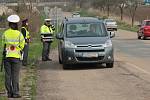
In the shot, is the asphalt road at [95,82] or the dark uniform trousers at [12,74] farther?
the asphalt road at [95,82]

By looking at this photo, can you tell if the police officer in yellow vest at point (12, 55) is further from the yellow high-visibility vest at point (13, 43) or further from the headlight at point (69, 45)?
the headlight at point (69, 45)

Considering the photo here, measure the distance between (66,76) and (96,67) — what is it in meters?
2.88

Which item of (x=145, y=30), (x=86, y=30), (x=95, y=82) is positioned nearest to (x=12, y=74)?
(x=95, y=82)

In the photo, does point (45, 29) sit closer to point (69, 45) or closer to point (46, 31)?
point (46, 31)

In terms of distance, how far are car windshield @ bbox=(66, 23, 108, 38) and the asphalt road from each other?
3.84 ft

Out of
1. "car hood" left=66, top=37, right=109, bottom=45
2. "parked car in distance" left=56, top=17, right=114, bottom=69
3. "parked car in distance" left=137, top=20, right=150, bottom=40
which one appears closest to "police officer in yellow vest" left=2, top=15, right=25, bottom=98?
"parked car in distance" left=56, top=17, right=114, bottom=69

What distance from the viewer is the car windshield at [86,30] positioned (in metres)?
19.4

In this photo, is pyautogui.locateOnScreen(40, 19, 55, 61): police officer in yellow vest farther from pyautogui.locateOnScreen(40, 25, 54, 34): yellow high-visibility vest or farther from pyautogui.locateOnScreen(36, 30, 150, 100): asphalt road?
pyautogui.locateOnScreen(36, 30, 150, 100): asphalt road

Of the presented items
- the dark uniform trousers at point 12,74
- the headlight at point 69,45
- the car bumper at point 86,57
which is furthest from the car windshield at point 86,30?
the dark uniform trousers at point 12,74

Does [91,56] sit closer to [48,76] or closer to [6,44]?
[48,76]

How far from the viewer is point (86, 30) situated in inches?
773

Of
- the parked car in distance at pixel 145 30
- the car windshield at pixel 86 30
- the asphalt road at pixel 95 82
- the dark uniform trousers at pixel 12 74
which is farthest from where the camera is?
the parked car in distance at pixel 145 30

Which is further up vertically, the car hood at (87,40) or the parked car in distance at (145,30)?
the car hood at (87,40)

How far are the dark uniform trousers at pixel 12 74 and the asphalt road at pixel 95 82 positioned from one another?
59 cm
